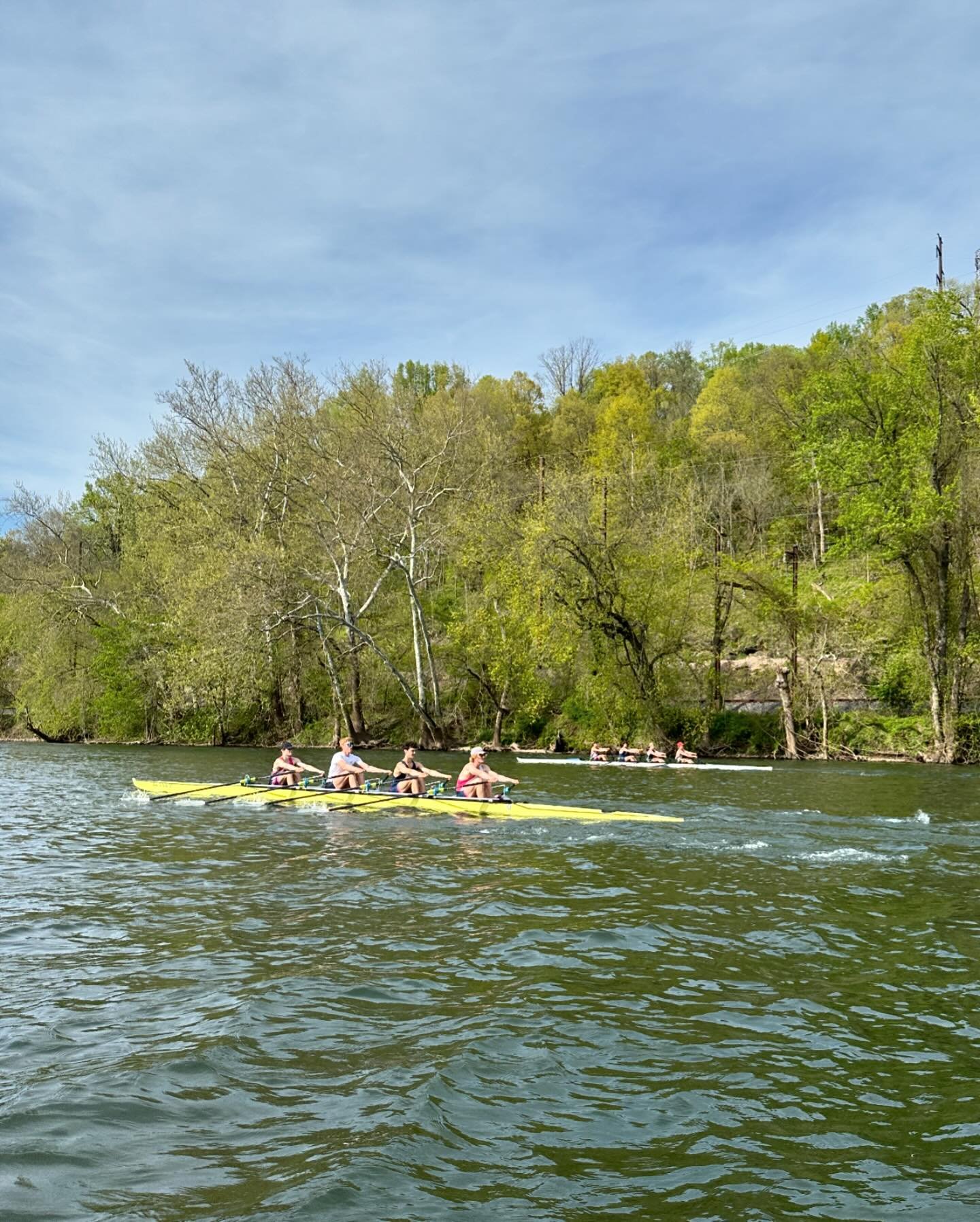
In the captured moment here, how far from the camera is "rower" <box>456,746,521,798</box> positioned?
20.1 meters

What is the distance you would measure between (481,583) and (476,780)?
948 inches

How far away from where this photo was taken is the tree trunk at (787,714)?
3494 centimetres

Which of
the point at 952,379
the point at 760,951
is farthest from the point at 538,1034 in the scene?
the point at 952,379

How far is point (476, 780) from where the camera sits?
20.2 metres

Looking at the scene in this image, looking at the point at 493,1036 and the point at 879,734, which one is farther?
the point at 879,734

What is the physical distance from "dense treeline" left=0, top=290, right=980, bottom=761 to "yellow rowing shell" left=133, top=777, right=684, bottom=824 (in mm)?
14577

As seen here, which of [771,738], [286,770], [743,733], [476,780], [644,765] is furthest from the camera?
[743,733]

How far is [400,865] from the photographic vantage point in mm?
14133

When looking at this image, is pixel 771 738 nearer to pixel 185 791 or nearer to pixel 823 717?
pixel 823 717

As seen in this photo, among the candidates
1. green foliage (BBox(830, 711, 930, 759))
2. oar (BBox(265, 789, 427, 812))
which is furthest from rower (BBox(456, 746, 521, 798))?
green foliage (BBox(830, 711, 930, 759))

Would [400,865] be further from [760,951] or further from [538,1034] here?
[538,1034]

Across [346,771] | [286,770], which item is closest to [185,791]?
[286,770]

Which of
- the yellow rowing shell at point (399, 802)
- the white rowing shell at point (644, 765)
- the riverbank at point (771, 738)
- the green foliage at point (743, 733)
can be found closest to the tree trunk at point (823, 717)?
the riverbank at point (771, 738)

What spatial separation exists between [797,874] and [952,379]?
23710mm
